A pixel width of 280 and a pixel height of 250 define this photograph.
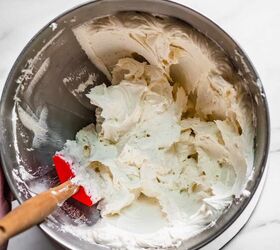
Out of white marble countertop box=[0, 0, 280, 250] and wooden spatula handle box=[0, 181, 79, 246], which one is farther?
white marble countertop box=[0, 0, 280, 250]

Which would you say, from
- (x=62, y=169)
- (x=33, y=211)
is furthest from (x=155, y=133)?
(x=33, y=211)

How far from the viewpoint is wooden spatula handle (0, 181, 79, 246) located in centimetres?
79

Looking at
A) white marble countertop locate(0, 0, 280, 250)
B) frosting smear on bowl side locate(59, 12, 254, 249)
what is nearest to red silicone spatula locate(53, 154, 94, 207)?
frosting smear on bowl side locate(59, 12, 254, 249)

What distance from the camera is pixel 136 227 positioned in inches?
40.6

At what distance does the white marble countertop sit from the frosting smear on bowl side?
0.11 m

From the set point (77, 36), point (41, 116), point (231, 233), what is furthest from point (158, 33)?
point (231, 233)

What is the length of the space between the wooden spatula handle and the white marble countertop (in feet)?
→ 0.43

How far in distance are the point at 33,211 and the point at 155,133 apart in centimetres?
31

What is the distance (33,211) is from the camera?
2.84 feet

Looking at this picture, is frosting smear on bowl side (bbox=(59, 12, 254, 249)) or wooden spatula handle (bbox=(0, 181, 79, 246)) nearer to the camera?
wooden spatula handle (bbox=(0, 181, 79, 246))

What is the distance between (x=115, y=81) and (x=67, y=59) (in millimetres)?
110

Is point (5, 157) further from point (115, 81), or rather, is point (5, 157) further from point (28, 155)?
point (115, 81)

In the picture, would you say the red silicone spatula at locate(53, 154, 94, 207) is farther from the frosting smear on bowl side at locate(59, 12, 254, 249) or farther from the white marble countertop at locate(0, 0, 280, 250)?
the white marble countertop at locate(0, 0, 280, 250)

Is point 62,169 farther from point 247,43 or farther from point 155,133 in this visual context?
point 247,43
